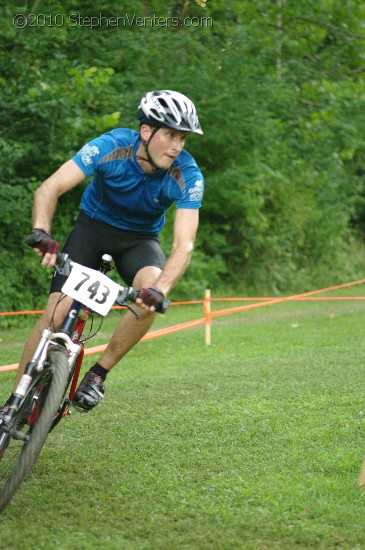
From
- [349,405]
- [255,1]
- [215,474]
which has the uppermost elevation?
[215,474]

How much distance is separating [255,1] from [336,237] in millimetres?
6096

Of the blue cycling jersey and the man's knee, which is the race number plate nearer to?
the man's knee

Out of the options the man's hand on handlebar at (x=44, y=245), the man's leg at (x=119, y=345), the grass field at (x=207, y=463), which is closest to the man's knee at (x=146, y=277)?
the man's leg at (x=119, y=345)

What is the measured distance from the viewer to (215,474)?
5141 mm

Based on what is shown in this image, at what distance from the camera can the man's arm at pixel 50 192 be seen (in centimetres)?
491

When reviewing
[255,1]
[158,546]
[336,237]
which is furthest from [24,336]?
[336,237]

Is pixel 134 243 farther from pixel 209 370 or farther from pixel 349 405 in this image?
pixel 209 370

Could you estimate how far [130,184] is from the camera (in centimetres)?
554

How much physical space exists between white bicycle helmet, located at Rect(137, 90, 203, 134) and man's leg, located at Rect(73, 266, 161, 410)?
842mm

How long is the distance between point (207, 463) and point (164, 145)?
182 cm

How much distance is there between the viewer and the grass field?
4.13 metres
